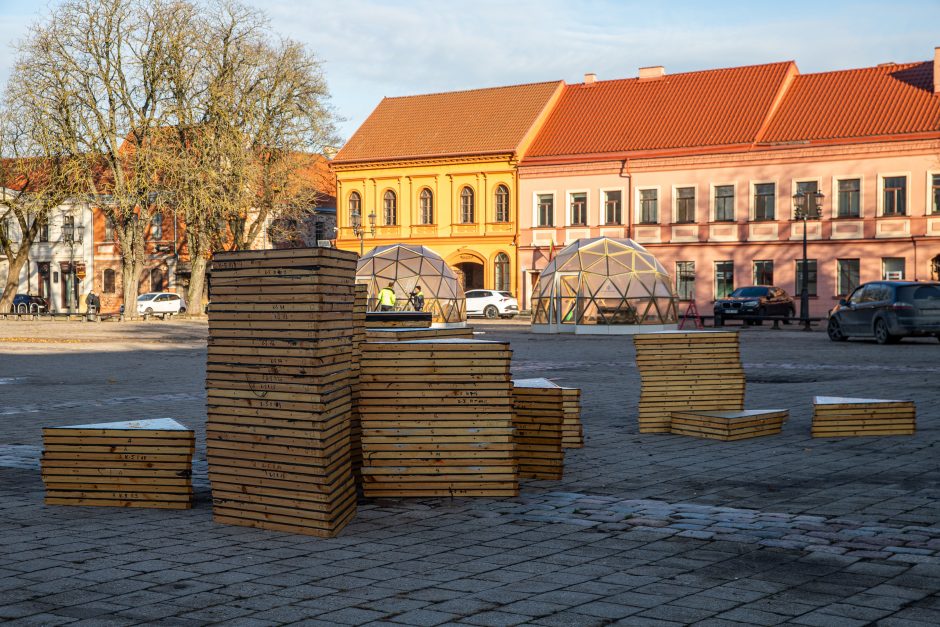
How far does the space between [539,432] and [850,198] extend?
44.1 meters

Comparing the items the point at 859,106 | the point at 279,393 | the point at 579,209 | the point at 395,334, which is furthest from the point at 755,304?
the point at 279,393

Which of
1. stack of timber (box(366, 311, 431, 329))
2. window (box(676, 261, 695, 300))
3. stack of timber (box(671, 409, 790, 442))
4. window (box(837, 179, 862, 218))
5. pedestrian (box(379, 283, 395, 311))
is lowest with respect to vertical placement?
stack of timber (box(671, 409, 790, 442))

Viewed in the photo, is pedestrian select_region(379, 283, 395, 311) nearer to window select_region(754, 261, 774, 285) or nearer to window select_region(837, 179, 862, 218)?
window select_region(754, 261, 774, 285)

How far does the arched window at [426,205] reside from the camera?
200ft

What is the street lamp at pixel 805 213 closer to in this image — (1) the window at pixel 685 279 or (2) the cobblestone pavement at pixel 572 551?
(1) the window at pixel 685 279

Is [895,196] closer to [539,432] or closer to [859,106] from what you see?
[859,106]

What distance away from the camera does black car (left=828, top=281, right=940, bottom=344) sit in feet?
92.9

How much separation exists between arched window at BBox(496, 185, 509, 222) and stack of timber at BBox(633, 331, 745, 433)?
47.2 meters

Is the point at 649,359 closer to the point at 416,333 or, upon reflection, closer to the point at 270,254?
the point at 416,333

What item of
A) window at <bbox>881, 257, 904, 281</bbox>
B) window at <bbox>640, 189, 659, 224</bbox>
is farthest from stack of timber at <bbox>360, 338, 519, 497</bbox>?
window at <bbox>640, 189, 659, 224</bbox>

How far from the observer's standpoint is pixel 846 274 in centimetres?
4991

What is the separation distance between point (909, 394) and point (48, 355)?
19.1 meters

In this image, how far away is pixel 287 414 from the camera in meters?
7.37

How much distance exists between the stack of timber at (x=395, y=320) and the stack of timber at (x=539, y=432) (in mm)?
1542
